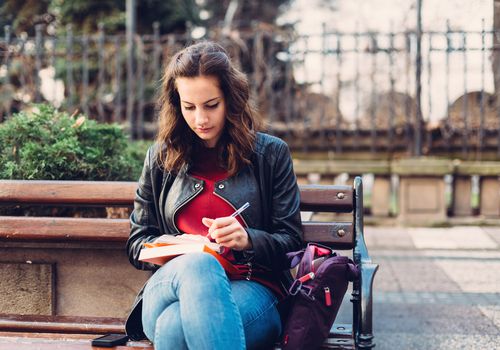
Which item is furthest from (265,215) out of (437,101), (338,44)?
(437,101)

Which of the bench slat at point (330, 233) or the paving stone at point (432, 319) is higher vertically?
the bench slat at point (330, 233)

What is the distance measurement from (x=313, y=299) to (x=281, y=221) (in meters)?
0.41

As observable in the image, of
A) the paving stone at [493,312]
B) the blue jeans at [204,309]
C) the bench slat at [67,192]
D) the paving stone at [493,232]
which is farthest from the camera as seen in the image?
the paving stone at [493,232]

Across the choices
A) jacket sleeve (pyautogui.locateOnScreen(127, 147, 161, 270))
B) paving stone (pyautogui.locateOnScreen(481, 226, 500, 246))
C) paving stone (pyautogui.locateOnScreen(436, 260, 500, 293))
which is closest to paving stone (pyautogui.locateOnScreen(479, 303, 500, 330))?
paving stone (pyautogui.locateOnScreen(436, 260, 500, 293))

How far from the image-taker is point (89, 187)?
3232mm

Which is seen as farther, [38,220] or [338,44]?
[338,44]

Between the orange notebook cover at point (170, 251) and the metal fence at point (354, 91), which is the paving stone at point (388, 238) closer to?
the metal fence at point (354, 91)

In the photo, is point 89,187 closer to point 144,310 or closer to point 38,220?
point 38,220

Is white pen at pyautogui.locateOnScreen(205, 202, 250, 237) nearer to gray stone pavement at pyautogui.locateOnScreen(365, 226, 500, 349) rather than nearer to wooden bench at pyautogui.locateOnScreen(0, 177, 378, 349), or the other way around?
wooden bench at pyautogui.locateOnScreen(0, 177, 378, 349)

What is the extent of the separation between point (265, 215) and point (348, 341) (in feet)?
2.01

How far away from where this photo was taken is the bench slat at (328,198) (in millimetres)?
3121

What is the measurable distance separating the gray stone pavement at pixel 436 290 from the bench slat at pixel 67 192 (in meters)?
1.80

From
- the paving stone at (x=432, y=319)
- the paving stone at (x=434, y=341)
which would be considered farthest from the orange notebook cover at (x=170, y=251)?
the paving stone at (x=432, y=319)

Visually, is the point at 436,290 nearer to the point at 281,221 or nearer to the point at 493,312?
the point at 493,312
